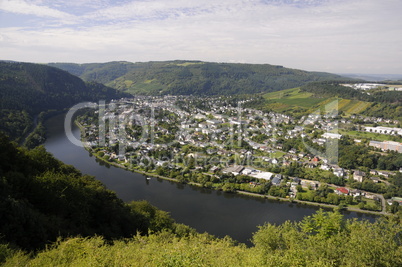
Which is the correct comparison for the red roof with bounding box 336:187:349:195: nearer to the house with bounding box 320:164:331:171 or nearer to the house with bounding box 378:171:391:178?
the house with bounding box 320:164:331:171

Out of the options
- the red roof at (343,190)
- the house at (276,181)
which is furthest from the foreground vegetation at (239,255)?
the red roof at (343,190)

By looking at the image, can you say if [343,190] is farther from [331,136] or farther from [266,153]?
[331,136]

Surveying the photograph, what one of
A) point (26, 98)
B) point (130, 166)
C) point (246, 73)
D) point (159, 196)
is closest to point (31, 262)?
point (159, 196)

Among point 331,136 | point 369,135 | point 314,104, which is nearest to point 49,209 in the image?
point 331,136

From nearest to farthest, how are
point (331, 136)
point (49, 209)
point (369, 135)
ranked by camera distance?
point (49, 209) → point (331, 136) → point (369, 135)

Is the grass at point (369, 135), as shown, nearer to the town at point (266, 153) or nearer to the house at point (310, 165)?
the town at point (266, 153)

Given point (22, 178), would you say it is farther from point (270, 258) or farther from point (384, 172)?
point (384, 172)
